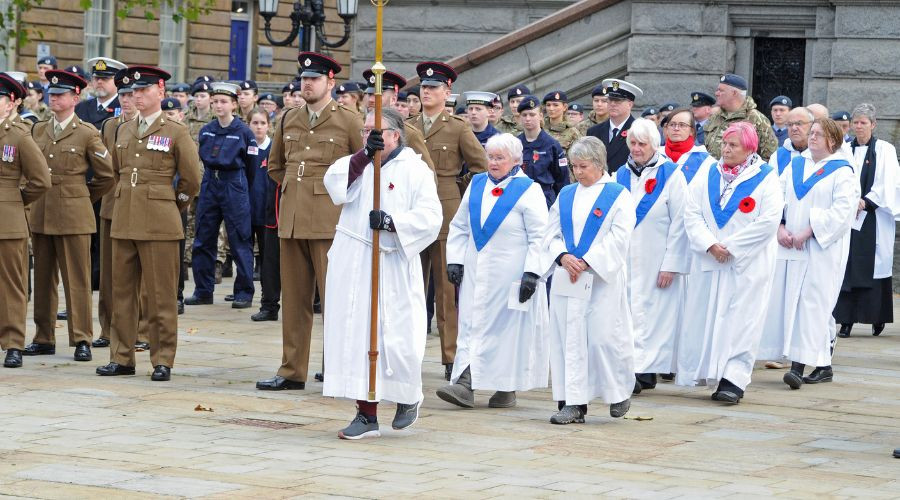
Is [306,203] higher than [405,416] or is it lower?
higher

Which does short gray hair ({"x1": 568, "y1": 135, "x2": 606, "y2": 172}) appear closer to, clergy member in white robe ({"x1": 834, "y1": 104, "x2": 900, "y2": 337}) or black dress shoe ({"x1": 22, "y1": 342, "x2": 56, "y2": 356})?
black dress shoe ({"x1": 22, "y1": 342, "x2": 56, "y2": 356})

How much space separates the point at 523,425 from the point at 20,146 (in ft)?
14.2

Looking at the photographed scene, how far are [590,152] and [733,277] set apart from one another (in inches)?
66.4

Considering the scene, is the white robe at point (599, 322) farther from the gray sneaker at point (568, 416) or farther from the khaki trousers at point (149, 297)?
the khaki trousers at point (149, 297)

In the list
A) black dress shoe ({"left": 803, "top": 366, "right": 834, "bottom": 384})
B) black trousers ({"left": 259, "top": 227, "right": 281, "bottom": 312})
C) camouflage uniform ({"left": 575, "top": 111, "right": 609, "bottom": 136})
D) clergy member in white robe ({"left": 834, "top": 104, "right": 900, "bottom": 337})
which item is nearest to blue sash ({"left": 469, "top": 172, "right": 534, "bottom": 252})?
black dress shoe ({"left": 803, "top": 366, "right": 834, "bottom": 384})

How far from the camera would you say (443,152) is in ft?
Result: 42.1

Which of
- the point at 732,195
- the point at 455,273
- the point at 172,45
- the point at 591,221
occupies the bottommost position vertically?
the point at 455,273

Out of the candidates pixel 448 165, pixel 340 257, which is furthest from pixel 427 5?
pixel 340 257

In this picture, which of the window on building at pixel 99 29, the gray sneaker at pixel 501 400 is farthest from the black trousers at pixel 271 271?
the window on building at pixel 99 29

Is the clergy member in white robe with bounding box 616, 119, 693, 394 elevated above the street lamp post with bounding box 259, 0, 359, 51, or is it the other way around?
the street lamp post with bounding box 259, 0, 359, 51

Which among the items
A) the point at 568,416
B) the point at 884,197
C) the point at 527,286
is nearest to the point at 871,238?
the point at 884,197

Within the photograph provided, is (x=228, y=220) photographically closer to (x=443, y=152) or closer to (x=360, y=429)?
(x=443, y=152)

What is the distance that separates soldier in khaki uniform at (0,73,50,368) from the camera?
39.9 ft

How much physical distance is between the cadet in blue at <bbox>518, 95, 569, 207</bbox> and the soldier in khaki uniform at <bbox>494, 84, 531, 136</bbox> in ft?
6.85
